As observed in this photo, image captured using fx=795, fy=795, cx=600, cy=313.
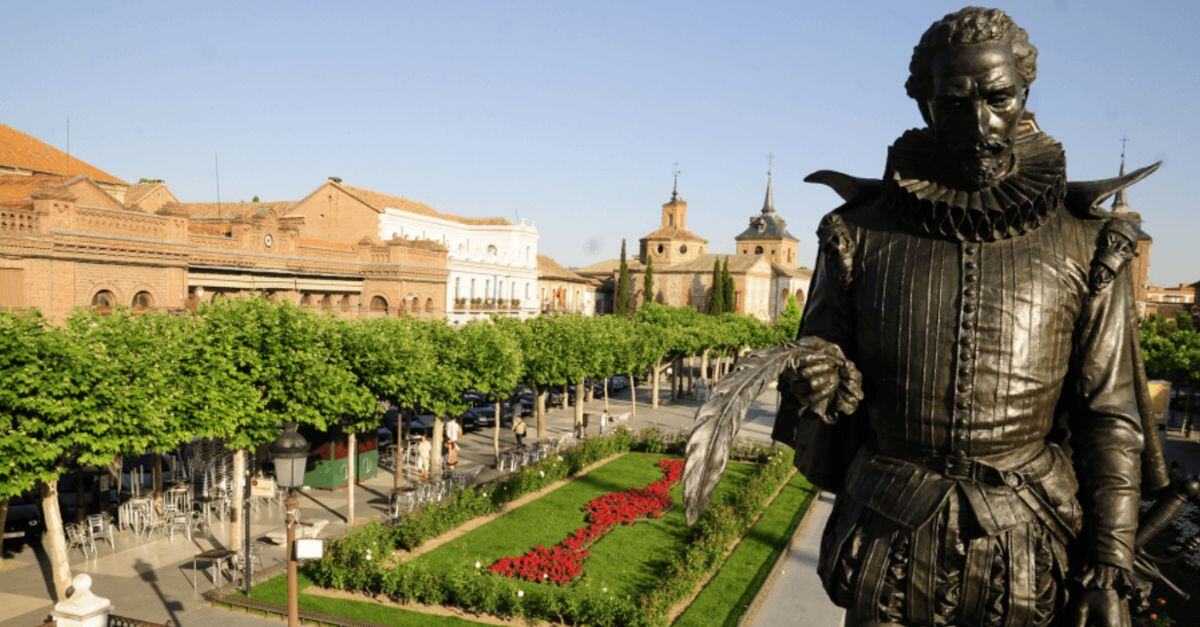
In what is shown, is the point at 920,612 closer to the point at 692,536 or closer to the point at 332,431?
the point at 692,536

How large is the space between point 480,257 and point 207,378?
36.9 m

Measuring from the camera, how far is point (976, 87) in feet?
9.16

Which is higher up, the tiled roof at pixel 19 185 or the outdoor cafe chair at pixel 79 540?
the tiled roof at pixel 19 185

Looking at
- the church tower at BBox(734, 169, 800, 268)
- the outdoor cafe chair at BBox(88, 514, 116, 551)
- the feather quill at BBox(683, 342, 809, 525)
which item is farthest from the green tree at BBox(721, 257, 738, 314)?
the feather quill at BBox(683, 342, 809, 525)

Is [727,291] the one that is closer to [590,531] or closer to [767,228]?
[767,228]

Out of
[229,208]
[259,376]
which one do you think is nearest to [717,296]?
[229,208]

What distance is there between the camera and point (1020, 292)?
112 inches

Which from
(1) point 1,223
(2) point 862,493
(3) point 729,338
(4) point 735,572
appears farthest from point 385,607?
(3) point 729,338

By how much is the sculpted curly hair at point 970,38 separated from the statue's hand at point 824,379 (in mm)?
1050

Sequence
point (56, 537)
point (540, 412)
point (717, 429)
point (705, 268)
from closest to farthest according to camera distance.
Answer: point (717, 429)
point (56, 537)
point (540, 412)
point (705, 268)

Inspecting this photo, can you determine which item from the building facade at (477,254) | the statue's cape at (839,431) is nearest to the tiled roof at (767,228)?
the building facade at (477,254)

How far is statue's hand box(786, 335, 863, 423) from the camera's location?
111 inches

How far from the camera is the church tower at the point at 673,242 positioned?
323 ft

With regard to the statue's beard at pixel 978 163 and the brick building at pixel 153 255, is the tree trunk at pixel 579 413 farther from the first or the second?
the statue's beard at pixel 978 163
